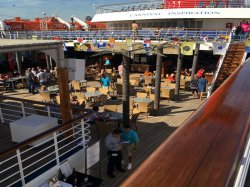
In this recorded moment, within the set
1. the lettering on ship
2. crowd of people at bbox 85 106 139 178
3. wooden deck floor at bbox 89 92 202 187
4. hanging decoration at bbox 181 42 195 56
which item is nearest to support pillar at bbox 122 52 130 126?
wooden deck floor at bbox 89 92 202 187

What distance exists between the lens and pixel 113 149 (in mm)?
5859

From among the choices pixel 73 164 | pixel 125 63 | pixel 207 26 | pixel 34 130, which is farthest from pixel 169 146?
pixel 207 26

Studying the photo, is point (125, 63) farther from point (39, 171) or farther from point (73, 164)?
point (39, 171)

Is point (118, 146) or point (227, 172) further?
point (118, 146)

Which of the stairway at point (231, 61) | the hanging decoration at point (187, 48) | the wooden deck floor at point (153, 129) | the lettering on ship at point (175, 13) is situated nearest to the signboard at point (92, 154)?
the wooden deck floor at point (153, 129)

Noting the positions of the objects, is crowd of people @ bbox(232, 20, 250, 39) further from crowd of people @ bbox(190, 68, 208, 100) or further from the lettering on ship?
crowd of people @ bbox(190, 68, 208, 100)

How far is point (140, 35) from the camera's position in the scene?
20156 millimetres

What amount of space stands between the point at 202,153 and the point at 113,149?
5.19 m

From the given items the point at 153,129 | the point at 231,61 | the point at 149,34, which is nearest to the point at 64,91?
the point at 153,129

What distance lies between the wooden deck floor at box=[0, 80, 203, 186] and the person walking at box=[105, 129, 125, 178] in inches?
10.6

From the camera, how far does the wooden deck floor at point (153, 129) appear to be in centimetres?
626

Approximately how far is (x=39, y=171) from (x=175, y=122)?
590cm

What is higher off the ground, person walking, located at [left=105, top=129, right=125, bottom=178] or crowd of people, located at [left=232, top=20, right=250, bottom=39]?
crowd of people, located at [left=232, top=20, right=250, bottom=39]

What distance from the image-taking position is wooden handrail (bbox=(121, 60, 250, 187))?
70 cm
